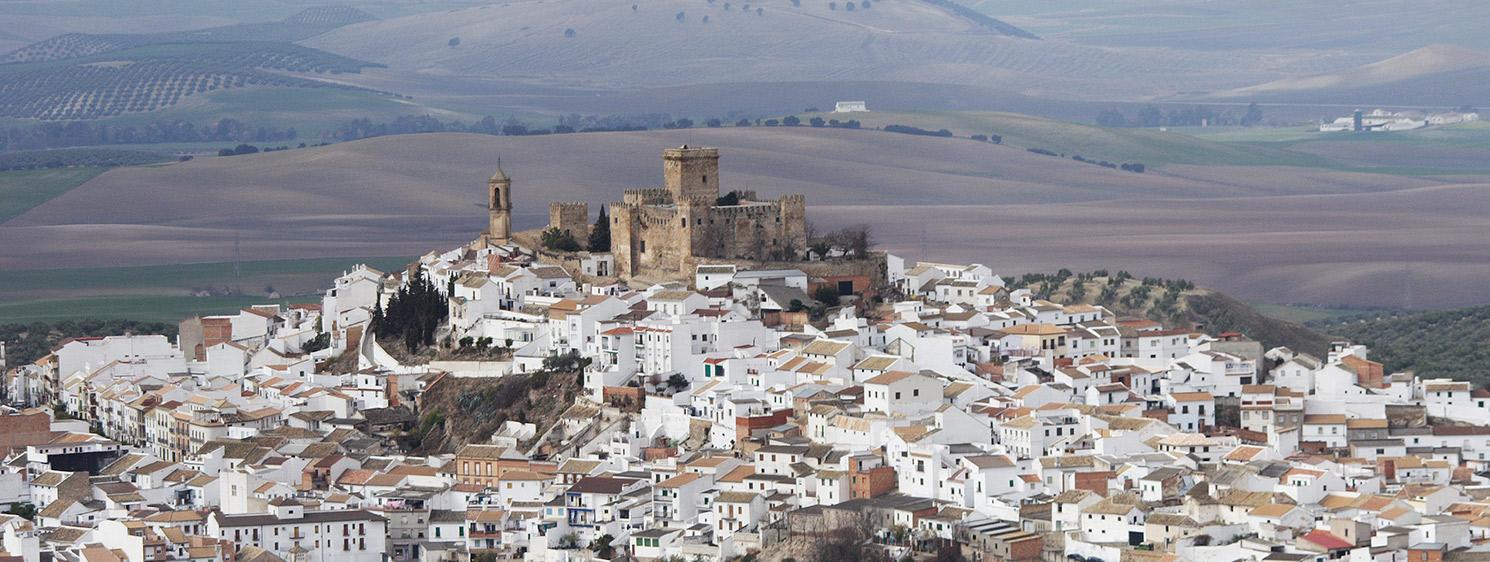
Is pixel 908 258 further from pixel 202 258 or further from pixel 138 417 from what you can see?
pixel 138 417

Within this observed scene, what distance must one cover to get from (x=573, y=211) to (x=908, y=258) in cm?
3773

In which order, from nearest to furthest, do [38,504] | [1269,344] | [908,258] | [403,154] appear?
[38,504] → [1269,344] → [908,258] → [403,154]

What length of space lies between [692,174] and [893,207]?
3242 inches

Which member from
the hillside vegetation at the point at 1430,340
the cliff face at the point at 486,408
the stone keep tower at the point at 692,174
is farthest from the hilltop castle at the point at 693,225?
the hillside vegetation at the point at 1430,340

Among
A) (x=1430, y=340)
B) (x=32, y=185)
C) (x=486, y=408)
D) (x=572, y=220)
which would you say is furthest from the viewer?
(x=32, y=185)

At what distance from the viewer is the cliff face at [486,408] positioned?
210 feet

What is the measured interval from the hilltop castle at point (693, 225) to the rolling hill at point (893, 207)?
42.8 metres

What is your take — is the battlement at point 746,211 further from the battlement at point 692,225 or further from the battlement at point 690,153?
the battlement at point 690,153

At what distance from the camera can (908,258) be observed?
112562 millimetres

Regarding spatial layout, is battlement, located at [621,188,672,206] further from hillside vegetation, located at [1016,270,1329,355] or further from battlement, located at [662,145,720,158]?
→ hillside vegetation, located at [1016,270,1329,355]

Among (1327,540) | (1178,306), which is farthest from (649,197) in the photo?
(1327,540)

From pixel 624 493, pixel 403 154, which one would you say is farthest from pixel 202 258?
pixel 624 493

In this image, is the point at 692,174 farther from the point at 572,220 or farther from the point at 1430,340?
the point at 1430,340

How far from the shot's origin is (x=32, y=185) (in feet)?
550
